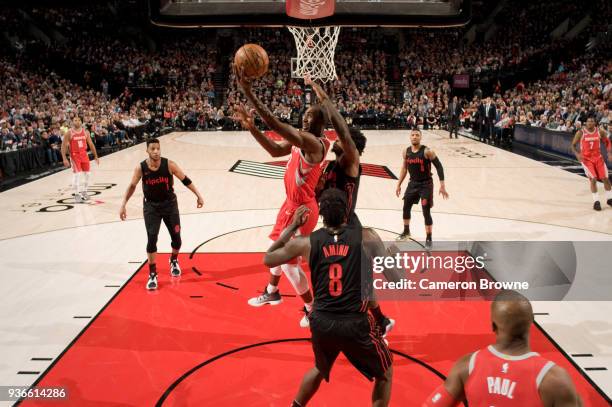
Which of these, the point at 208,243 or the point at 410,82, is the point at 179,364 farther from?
the point at 410,82

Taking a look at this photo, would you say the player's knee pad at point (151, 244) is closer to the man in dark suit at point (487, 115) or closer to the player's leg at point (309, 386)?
the player's leg at point (309, 386)

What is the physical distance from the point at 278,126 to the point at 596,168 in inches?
308

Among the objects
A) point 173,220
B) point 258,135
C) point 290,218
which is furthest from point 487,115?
point 258,135

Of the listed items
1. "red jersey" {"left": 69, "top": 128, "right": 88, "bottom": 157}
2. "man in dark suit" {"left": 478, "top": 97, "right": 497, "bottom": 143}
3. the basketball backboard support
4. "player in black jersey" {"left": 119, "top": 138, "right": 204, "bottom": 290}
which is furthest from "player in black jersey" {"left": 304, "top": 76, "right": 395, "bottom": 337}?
"man in dark suit" {"left": 478, "top": 97, "right": 497, "bottom": 143}

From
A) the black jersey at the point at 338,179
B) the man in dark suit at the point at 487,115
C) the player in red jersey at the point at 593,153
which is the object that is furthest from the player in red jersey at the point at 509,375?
the man in dark suit at the point at 487,115

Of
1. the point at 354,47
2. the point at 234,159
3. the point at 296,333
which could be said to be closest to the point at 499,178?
the point at 234,159

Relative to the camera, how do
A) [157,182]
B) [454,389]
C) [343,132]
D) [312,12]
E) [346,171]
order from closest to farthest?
[454,389], [343,132], [346,171], [157,182], [312,12]

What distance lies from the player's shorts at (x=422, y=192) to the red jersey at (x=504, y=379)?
5084mm

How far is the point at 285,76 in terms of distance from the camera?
96.3 ft

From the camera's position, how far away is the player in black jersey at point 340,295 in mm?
3062

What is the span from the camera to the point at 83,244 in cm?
781

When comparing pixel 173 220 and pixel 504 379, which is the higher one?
pixel 504 379

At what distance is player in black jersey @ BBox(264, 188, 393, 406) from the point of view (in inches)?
121

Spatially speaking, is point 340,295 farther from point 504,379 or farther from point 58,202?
point 58,202
